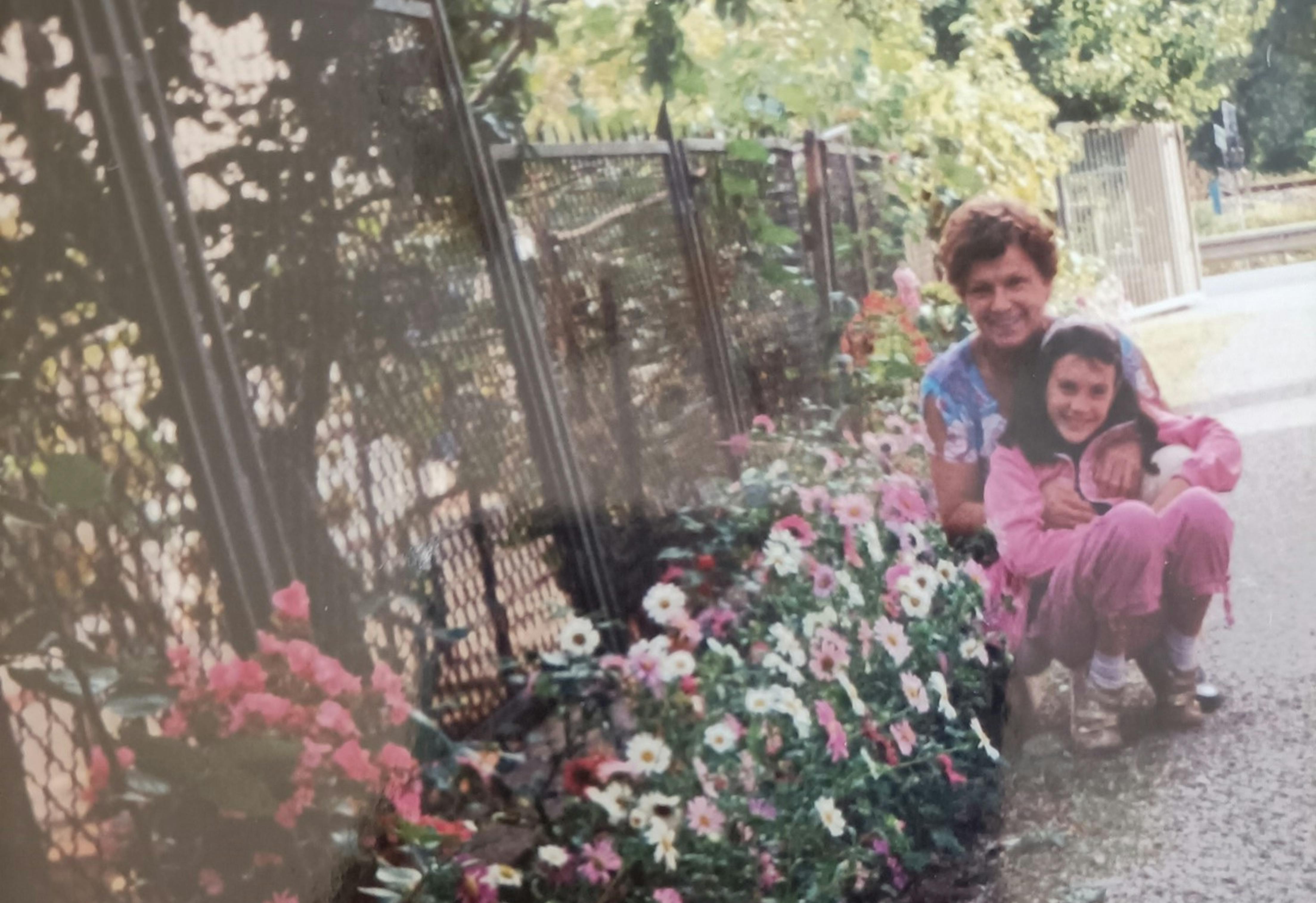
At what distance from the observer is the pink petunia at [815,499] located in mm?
1238

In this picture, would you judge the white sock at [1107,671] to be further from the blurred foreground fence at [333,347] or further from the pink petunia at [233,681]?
the pink petunia at [233,681]

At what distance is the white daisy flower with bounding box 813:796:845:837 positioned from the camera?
1.23m

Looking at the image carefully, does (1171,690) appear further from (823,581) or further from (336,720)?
(336,720)

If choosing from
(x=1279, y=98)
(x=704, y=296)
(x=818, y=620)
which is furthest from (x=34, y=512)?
(x=1279, y=98)

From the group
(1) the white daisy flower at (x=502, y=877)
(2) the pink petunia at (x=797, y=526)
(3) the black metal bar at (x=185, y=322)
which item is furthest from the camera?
(2) the pink petunia at (x=797, y=526)

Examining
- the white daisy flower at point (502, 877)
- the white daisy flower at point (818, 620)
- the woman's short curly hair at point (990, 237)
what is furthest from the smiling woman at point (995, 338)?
the white daisy flower at point (502, 877)

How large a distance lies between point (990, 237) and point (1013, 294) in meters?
0.06

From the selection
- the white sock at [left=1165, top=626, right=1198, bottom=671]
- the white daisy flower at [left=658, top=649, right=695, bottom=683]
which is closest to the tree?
the white sock at [left=1165, top=626, right=1198, bottom=671]

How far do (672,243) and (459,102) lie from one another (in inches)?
→ 9.3

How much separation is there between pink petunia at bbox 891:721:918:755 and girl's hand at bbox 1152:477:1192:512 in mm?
322

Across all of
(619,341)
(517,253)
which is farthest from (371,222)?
(619,341)

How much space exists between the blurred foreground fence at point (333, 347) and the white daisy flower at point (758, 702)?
0.16 m

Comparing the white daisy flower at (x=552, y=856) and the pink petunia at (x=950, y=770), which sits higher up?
the white daisy flower at (x=552, y=856)

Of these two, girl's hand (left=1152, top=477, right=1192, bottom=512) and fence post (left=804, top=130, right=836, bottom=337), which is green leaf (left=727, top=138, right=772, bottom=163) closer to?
fence post (left=804, top=130, right=836, bottom=337)
